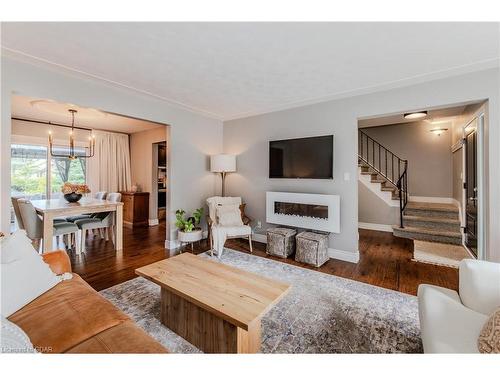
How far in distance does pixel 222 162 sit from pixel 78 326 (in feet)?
10.8

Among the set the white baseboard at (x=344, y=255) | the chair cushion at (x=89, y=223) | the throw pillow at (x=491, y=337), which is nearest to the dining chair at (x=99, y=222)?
the chair cushion at (x=89, y=223)

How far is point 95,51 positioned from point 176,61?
2.49 ft

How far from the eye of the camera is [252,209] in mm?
4422

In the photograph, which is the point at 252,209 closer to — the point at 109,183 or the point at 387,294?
the point at 387,294

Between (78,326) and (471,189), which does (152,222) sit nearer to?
(78,326)

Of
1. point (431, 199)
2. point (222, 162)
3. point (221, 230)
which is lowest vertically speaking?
point (221, 230)

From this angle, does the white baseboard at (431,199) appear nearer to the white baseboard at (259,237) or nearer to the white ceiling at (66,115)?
the white baseboard at (259,237)

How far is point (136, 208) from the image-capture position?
18.4 feet

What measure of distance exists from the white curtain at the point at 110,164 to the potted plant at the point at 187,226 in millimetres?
3125

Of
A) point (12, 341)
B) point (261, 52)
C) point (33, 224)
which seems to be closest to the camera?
point (12, 341)

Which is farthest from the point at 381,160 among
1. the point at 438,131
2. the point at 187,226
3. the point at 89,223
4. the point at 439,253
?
the point at 89,223

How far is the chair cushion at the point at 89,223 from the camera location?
3.62 m

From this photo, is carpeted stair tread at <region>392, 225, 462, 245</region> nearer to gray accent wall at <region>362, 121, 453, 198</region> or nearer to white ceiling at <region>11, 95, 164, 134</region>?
gray accent wall at <region>362, 121, 453, 198</region>
